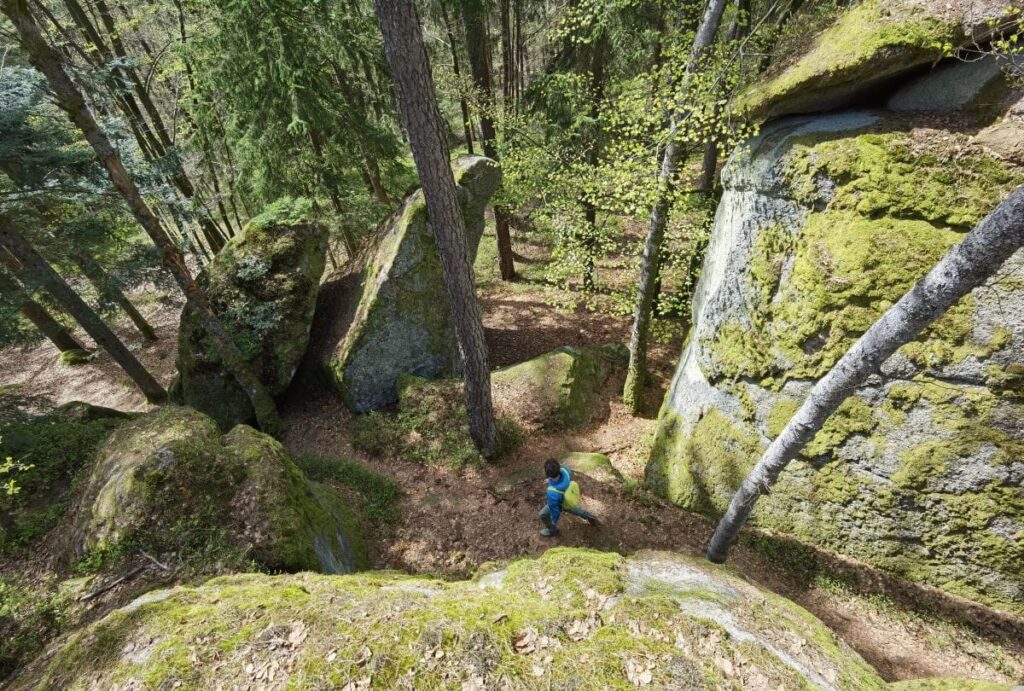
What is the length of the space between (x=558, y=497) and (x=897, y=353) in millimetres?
4686

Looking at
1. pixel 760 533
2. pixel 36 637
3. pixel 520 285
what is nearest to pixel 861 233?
pixel 760 533

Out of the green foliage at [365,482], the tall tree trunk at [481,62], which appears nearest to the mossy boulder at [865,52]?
the tall tree trunk at [481,62]

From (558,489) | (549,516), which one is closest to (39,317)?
(549,516)

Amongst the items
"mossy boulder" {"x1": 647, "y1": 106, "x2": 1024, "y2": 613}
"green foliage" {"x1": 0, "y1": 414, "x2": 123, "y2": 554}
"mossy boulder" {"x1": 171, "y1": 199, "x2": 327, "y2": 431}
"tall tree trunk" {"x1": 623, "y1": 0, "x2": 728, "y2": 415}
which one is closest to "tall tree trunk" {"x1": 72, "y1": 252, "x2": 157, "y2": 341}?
"mossy boulder" {"x1": 171, "y1": 199, "x2": 327, "y2": 431}

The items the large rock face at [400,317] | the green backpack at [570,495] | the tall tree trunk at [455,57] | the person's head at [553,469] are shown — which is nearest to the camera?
the person's head at [553,469]

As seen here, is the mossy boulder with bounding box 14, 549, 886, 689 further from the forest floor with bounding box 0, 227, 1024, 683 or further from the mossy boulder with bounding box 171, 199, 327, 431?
the mossy boulder with bounding box 171, 199, 327, 431

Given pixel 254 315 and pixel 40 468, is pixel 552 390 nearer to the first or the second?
pixel 254 315

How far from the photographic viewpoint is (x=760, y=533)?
6766mm

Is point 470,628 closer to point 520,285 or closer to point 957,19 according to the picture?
point 957,19

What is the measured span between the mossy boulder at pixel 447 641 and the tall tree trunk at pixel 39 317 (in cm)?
1024

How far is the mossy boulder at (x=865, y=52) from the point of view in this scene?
510 cm

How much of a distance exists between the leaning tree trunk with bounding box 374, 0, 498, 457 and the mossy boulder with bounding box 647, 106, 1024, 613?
14.1ft

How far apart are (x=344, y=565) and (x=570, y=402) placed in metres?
5.90

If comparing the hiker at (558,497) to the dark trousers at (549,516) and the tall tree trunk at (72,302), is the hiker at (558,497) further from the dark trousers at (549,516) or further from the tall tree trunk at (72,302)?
the tall tree trunk at (72,302)
